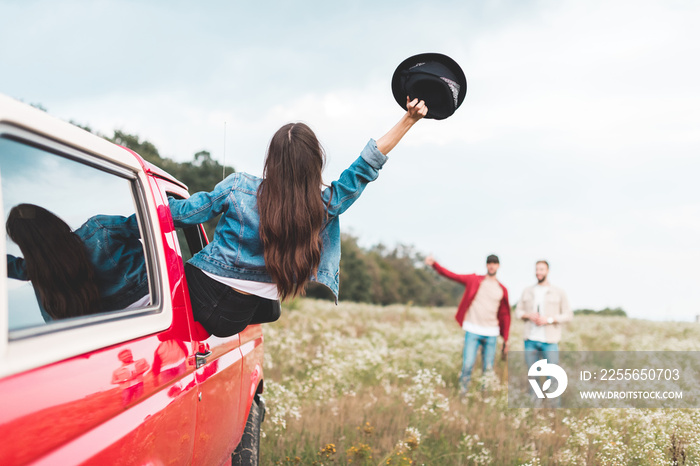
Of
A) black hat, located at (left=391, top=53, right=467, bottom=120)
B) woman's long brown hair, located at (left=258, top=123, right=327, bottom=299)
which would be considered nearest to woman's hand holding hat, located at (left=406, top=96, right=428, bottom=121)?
black hat, located at (left=391, top=53, right=467, bottom=120)

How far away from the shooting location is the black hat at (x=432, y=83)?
2.91m

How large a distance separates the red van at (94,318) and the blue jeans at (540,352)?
6.73 meters

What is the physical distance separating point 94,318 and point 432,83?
1.87 metres

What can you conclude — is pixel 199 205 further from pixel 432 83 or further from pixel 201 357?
pixel 432 83

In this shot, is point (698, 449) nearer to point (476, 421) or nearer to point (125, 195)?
point (476, 421)

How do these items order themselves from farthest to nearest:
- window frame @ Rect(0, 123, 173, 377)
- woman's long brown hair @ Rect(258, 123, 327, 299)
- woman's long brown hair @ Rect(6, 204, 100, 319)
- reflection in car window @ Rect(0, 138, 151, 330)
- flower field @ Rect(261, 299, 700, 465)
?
flower field @ Rect(261, 299, 700, 465) < woman's long brown hair @ Rect(258, 123, 327, 299) < woman's long brown hair @ Rect(6, 204, 100, 319) < reflection in car window @ Rect(0, 138, 151, 330) < window frame @ Rect(0, 123, 173, 377)

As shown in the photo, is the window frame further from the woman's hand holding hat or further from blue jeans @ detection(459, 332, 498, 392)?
blue jeans @ detection(459, 332, 498, 392)

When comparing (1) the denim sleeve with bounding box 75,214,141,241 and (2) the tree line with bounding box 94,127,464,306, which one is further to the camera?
(2) the tree line with bounding box 94,127,464,306

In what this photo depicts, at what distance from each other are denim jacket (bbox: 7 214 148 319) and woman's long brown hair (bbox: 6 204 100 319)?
0.20 ft

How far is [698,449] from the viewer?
469 cm

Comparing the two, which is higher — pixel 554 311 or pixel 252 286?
pixel 252 286

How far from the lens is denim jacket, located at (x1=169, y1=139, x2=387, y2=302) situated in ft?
8.90

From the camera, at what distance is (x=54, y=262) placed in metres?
1.97

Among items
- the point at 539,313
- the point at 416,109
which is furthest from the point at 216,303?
the point at 539,313
